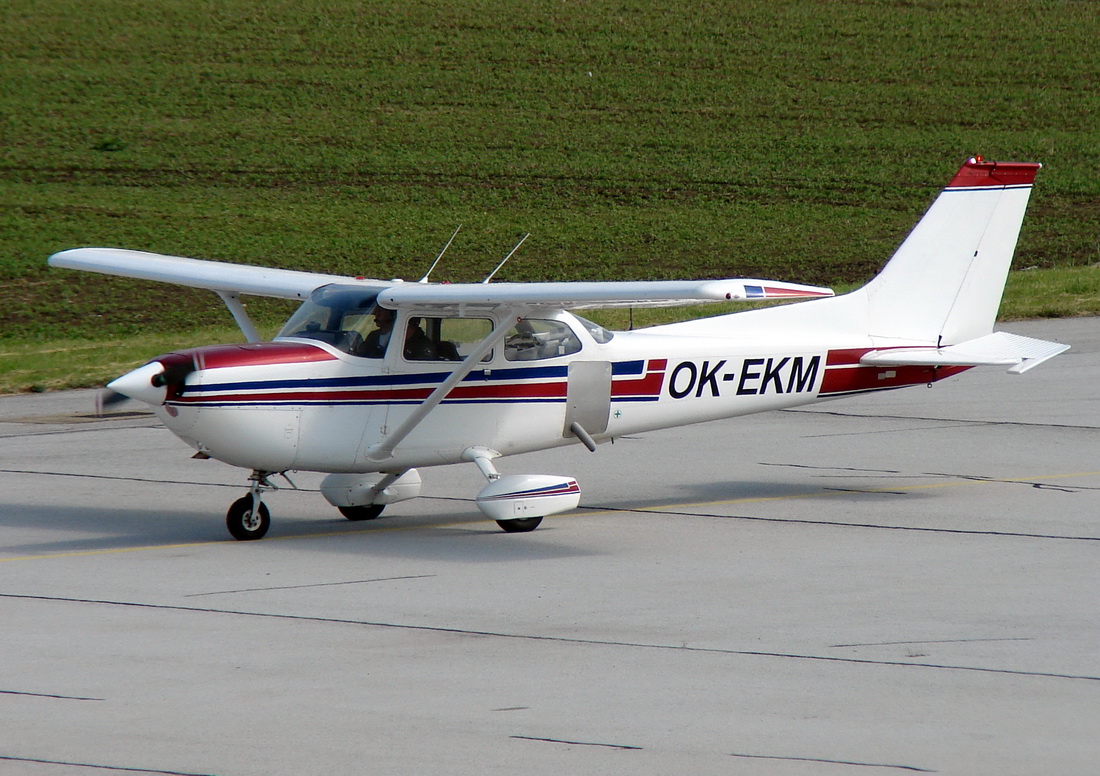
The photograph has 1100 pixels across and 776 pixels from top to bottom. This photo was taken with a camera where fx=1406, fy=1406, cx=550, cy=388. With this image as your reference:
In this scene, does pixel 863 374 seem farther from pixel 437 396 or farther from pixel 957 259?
pixel 437 396

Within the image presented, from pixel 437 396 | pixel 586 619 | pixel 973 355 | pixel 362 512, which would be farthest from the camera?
pixel 973 355

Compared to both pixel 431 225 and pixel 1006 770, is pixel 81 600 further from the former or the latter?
pixel 431 225

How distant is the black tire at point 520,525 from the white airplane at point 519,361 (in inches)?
0.6

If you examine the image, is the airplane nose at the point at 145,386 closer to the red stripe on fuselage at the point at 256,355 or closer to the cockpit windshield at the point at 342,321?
the red stripe on fuselage at the point at 256,355

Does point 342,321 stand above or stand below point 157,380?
above

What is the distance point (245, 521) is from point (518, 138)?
30.3 m

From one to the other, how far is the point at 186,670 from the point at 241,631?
0.76 meters

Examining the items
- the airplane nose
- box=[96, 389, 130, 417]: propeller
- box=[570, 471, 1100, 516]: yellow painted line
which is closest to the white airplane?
the airplane nose

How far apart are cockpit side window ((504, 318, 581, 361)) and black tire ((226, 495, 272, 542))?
7.40 ft

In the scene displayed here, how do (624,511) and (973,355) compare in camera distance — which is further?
(973,355)

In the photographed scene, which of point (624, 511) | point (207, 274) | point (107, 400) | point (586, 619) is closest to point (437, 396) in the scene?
point (624, 511)

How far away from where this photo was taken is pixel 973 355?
12.1 metres

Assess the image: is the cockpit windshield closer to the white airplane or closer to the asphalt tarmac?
the white airplane

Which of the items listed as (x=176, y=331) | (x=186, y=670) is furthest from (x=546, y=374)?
(x=176, y=331)
